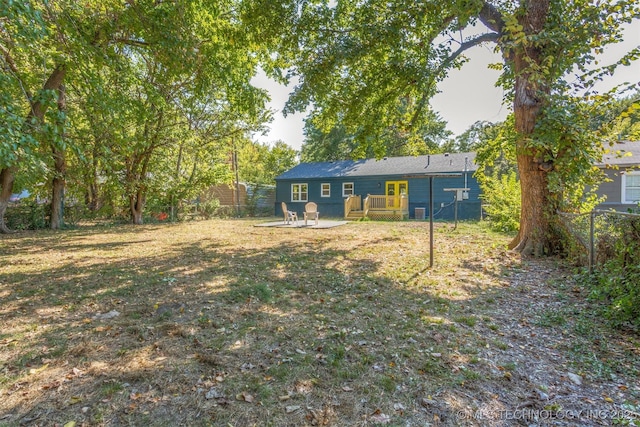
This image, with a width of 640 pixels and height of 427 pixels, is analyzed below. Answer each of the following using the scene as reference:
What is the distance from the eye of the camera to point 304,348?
9.42 feet

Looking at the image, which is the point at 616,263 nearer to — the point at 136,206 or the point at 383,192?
the point at 383,192

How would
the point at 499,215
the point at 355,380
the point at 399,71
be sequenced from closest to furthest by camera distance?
1. the point at 355,380
2. the point at 399,71
3. the point at 499,215

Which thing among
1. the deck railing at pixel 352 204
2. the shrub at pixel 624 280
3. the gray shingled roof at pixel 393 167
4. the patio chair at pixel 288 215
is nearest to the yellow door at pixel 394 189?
the gray shingled roof at pixel 393 167

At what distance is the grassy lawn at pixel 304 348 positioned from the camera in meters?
2.09

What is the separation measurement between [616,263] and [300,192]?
18922 mm

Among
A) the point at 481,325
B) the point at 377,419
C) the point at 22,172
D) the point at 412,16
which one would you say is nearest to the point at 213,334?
the point at 377,419

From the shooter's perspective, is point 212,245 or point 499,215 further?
point 499,215

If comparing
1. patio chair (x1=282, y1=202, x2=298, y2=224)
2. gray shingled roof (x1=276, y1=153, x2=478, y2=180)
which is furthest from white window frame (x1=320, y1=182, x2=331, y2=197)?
patio chair (x1=282, y1=202, x2=298, y2=224)

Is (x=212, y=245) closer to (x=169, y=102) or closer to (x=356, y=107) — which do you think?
(x=356, y=107)

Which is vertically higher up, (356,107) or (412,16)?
(412,16)

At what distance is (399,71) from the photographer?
8.06 meters

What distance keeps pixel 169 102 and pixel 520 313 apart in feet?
42.6

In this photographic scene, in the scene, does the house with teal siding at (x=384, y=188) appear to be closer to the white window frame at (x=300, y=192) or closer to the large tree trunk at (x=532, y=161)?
the white window frame at (x=300, y=192)

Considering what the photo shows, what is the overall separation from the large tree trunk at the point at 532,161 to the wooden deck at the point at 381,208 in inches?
406
